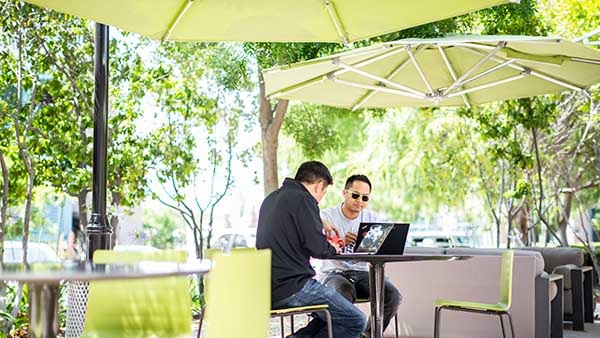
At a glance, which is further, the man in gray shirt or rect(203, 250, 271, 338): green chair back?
the man in gray shirt

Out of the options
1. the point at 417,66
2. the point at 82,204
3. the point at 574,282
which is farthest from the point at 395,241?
the point at 82,204

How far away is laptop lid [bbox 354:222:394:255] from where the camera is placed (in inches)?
203

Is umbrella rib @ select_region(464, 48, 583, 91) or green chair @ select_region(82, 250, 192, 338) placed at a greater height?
umbrella rib @ select_region(464, 48, 583, 91)

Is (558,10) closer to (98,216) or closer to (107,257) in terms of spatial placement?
(98,216)

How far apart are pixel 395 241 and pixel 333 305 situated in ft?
1.88

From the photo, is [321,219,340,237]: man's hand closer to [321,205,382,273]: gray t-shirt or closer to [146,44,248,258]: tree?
[321,205,382,273]: gray t-shirt

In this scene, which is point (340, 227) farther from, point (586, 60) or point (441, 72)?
point (586, 60)

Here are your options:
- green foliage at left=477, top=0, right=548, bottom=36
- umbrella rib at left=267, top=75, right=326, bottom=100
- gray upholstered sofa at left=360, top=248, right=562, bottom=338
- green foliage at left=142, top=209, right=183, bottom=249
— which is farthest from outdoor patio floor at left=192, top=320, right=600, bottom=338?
green foliage at left=142, top=209, right=183, bottom=249

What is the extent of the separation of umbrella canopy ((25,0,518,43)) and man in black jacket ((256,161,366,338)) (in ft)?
4.23

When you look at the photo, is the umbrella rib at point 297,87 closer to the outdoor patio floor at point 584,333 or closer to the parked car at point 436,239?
the outdoor patio floor at point 584,333

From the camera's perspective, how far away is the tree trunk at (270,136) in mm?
10953

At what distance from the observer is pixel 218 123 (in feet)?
39.0

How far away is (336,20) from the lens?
18.7ft

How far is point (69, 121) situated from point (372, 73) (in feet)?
12.7
